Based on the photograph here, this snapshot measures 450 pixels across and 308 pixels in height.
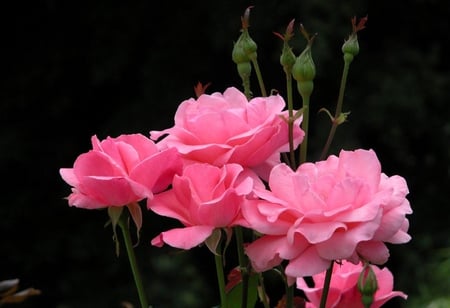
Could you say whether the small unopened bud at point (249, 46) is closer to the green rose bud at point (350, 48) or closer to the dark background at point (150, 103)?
the green rose bud at point (350, 48)

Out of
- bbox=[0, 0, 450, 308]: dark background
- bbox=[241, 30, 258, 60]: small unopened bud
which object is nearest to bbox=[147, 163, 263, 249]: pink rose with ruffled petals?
bbox=[241, 30, 258, 60]: small unopened bud

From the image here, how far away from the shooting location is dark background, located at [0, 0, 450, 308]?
2736 millimetres

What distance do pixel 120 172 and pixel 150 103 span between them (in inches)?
86.7

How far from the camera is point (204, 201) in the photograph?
581mm

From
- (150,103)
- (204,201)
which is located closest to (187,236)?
(204,201)

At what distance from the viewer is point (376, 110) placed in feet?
9.07

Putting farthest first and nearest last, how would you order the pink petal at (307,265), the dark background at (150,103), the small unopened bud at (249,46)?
the dark background at (150,103) < the small unopened bud at (249,46) < the pink petal at (307,265)

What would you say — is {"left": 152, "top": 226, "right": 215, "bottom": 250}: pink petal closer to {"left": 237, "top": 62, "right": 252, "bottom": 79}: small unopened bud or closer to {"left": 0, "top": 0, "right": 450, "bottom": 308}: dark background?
{"left": 237, "top": 62, "right": 252, "bottom": 79}: small unopened bud

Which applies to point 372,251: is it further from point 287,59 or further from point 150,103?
point 150,103

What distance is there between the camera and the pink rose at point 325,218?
0.55 m

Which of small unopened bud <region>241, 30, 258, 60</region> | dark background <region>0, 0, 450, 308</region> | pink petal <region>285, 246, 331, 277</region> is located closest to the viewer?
pink petal <region>285, 246, 331, 277</region>

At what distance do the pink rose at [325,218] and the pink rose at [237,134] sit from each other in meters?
0.03

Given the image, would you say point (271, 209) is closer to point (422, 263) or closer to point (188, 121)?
point (188, 121)

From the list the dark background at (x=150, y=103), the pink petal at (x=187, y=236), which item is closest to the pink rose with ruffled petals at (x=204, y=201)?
the pink petal at (x=187, y=236)
